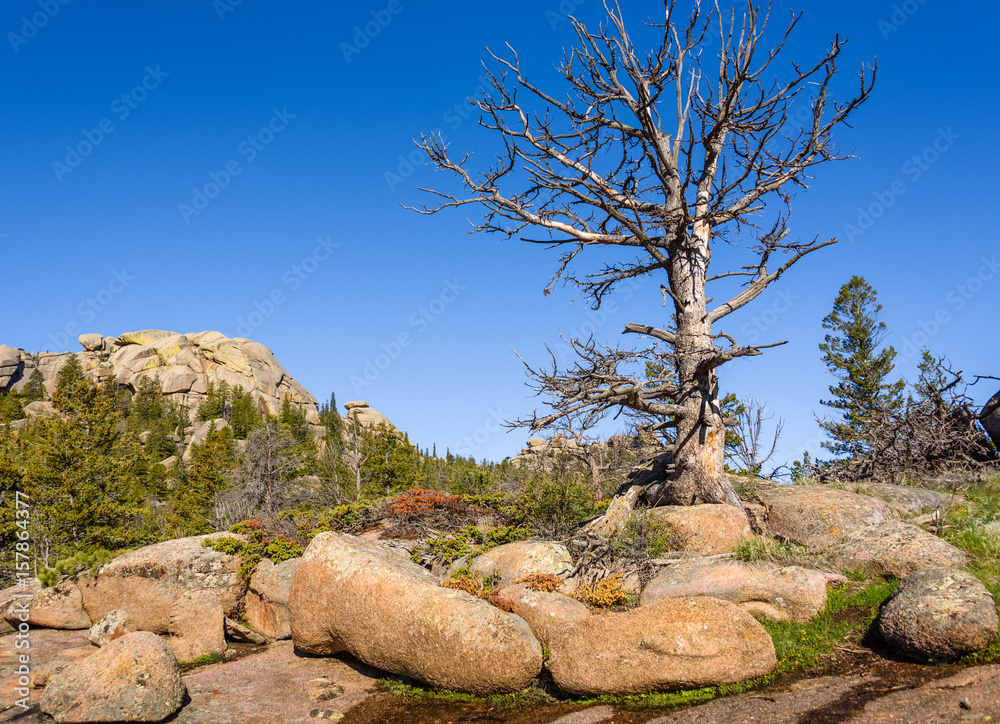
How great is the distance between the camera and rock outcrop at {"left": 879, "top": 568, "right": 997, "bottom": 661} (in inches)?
241

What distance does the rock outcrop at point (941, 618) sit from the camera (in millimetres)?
6113

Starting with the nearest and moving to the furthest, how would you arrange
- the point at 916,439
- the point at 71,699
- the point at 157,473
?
the point at 71,699 < the point at 916,439 < the point at 157,473

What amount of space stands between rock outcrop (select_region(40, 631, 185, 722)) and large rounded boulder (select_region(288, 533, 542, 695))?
200 cm

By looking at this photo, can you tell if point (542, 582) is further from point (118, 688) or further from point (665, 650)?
point (118, 688)

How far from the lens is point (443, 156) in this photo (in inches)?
515

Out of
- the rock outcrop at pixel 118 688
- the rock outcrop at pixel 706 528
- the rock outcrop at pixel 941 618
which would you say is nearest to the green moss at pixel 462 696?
the rock outcrop at pixel 118 688

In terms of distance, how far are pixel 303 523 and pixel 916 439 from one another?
14.5m

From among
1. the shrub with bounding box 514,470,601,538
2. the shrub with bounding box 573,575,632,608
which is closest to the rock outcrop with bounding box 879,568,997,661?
the shrub with bounding box 573,575,632,608

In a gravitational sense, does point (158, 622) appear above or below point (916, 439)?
below

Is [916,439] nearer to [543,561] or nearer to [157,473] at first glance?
[543,561]

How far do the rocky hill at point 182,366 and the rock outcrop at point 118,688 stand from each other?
8230 cm

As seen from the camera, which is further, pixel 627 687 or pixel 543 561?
pixel 543 561

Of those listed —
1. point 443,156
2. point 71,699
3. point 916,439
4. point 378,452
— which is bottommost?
point 71,699

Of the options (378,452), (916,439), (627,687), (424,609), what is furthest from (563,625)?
(378,452)
